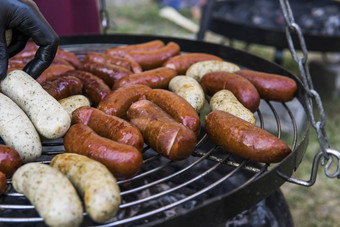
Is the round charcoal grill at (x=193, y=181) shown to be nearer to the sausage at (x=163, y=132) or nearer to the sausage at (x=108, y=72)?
the sausage at (x=163, y=132)

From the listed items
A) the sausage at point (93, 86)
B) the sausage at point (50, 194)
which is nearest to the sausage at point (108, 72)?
the sausage at point (93, 86)

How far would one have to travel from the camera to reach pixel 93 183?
5.22 feet

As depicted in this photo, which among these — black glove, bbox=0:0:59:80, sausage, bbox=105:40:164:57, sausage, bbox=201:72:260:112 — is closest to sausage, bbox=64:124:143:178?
black glove, bbox=0:0:59:80

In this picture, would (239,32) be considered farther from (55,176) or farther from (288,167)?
(55,176)

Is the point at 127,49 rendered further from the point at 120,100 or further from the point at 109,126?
the point at 109,126

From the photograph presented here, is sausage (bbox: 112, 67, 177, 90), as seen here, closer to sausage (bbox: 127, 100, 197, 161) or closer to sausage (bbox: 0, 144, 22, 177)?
sausage (bbox: 127, 100, 197, 161)

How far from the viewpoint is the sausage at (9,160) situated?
5.90 ft

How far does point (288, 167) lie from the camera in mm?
1829

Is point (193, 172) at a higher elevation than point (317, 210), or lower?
higher

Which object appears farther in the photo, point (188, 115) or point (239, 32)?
point (239, 32)

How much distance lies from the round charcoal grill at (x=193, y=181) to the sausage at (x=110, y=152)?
3.6 inches

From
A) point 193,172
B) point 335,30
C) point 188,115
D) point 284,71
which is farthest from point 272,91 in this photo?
point 335,30

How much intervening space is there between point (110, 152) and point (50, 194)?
0.37 metres

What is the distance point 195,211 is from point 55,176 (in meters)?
0.64
